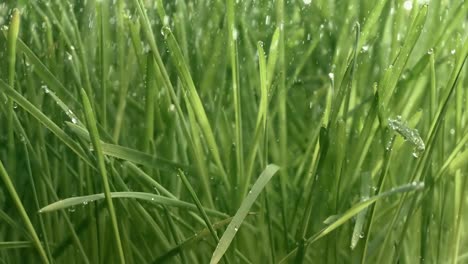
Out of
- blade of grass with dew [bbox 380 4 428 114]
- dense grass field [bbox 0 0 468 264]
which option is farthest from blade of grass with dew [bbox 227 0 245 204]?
blade of grass with dew [bbox 380 4 428 114]

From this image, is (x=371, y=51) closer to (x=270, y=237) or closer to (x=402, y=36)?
(x=402, y=36)

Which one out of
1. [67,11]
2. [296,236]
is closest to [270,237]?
[296,236]

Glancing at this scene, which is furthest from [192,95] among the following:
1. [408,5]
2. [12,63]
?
[408,5]

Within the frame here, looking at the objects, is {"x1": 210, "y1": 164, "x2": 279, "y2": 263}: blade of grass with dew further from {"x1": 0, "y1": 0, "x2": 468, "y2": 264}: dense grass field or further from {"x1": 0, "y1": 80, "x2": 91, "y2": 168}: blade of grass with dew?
{"x1": 0, "y1": 80, "x2": 91, "y2": 168}: blade of grass with dew

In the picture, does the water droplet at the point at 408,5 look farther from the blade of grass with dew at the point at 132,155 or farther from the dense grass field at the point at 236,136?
the blade of grass with dew at the point at 132,155

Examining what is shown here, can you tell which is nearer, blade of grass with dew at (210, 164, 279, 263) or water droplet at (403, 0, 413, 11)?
blade of grass with dew at (210, 164, 279, 263)

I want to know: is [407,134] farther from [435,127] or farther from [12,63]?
[12,63]

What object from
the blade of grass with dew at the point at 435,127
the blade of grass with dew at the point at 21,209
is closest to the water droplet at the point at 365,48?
the blade of grass with dew at the point at 435,127

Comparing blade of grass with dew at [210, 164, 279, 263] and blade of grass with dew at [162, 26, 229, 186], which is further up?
blade of grass with dew at [162, 26, 229, 186]

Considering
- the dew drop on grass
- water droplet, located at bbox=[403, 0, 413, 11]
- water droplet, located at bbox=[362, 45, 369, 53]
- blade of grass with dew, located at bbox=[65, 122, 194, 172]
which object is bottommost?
blade of grass with dew, located at bbox=[65, 122, 194, 172]
